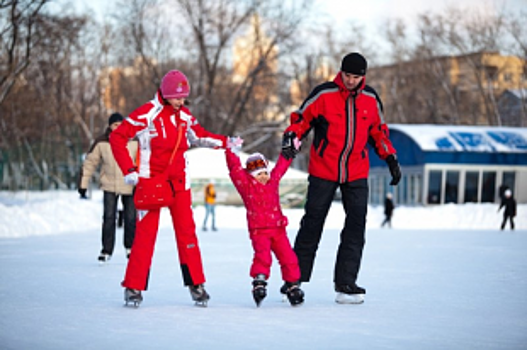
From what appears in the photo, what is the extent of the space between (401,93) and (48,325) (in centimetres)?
5132

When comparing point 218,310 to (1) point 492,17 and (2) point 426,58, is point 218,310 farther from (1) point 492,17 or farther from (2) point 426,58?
(2) point 426,58

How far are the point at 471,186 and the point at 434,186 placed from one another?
1.93m

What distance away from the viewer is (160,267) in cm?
967

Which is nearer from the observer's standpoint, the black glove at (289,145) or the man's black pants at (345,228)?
the black glove at (289,145)

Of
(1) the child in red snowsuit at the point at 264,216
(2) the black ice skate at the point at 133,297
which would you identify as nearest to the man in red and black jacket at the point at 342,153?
(1) the child in red snowsuit at the point at 264,216

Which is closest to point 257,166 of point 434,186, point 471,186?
point 434,186

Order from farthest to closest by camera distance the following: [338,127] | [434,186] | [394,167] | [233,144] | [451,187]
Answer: [451,187], [434,186], [394,167], [233,144], [338,127]

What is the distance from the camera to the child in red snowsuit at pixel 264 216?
244 inches

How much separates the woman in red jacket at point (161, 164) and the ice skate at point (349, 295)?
1002 millimetres

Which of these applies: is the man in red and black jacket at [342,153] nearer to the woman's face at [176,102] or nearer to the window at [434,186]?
the woman's face at [176,102]

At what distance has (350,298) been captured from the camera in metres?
6.25

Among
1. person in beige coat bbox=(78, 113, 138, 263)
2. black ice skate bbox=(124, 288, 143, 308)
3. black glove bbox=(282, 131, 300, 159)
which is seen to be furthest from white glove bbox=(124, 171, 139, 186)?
person in beige coat bbox=(78, 113, 138, 263)

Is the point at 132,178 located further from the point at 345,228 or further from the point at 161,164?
the point at 345,228

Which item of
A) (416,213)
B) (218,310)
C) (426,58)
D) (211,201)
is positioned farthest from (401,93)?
(218,310)
